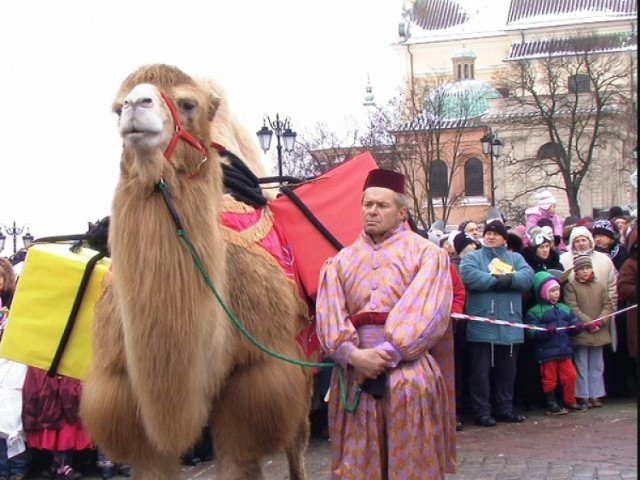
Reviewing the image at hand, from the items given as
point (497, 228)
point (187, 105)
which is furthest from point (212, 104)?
point (497, 228)

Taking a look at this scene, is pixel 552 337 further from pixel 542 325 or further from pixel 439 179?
pixel 439 179

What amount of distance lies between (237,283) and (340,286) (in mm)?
595

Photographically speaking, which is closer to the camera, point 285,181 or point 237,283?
point 237,283

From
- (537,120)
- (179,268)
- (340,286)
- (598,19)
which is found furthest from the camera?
(598,19)

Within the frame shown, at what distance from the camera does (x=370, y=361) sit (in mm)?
4719

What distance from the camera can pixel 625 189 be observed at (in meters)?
51.5

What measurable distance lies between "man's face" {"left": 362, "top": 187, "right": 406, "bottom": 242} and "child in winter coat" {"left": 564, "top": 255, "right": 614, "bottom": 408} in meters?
5.39

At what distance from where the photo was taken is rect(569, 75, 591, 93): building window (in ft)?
162

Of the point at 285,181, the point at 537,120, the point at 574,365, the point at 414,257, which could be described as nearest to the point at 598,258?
the point at 574,365

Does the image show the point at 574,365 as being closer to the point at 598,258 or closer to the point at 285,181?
the point at 598,258

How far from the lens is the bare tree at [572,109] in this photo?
1866 inches

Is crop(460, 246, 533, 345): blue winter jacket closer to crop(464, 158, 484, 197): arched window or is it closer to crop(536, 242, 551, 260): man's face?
crop(536, 242, 551, 260): man's face

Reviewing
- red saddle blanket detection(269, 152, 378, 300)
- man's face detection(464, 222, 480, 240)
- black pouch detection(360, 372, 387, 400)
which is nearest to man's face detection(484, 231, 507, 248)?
man's face detection(464, 222, 480, 240)

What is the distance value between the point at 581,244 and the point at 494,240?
115cm
